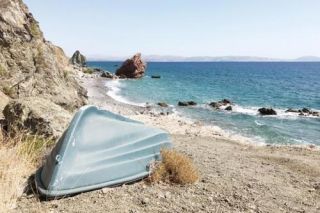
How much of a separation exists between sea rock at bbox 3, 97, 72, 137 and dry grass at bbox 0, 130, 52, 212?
371 millimetres

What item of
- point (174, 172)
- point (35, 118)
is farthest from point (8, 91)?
point (174, 172)

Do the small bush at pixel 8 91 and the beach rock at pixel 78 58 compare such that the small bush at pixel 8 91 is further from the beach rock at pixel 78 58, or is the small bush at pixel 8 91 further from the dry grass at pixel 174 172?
the beach rock at pixel 78 58

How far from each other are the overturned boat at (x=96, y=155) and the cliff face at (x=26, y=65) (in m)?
5.35

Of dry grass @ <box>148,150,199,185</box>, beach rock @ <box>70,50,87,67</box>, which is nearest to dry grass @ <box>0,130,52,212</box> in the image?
dry grass @ <box>148,150,199,185</box>

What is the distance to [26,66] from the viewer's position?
45.1 ft

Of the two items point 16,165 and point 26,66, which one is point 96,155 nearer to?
point 16,165

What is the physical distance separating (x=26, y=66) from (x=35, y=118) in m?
→ 5.86

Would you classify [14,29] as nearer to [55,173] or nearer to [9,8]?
[9,8]

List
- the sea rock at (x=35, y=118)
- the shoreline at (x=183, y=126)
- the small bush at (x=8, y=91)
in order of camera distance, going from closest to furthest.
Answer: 1. the sea rock at (x=35, y=118)
2. the small bush at (x=8, y=91)
3. the shoreline at (x=183, y=126)

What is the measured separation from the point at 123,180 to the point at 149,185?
46cm

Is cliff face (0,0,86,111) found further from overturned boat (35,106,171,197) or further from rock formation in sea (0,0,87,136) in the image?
overturned boat (35,106,171,197)

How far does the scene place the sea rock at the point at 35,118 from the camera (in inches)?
332

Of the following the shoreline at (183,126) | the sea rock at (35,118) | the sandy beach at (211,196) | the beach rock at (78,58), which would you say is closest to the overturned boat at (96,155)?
the sandy beach at (211,196)

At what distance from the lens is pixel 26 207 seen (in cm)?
A: 569
